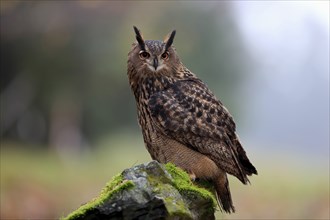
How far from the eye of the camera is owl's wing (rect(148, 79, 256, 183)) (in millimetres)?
6207

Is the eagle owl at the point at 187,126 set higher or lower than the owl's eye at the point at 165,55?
A: lower

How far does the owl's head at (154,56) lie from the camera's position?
252 inches

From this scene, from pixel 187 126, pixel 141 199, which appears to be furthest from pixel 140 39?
pixel 141 199

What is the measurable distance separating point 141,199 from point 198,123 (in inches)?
75.0

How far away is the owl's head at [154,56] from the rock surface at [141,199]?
170 cm

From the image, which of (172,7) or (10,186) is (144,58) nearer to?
(10,186)

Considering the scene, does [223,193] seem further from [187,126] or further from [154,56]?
[154,56]

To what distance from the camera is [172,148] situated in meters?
6.24

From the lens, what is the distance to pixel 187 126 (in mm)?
6258

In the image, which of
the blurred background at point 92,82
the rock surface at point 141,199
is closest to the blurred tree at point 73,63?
the blurred background at point 92,82

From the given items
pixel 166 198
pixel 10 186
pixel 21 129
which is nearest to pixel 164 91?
pixel 166 198

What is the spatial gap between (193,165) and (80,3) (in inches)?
803

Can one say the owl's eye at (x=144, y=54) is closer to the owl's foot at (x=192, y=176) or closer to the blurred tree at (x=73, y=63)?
the owl's foot at (x=192, y=176)

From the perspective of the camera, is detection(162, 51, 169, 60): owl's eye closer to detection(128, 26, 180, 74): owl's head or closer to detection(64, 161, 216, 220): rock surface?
detection(128, 26, 180, 74): owl's head
